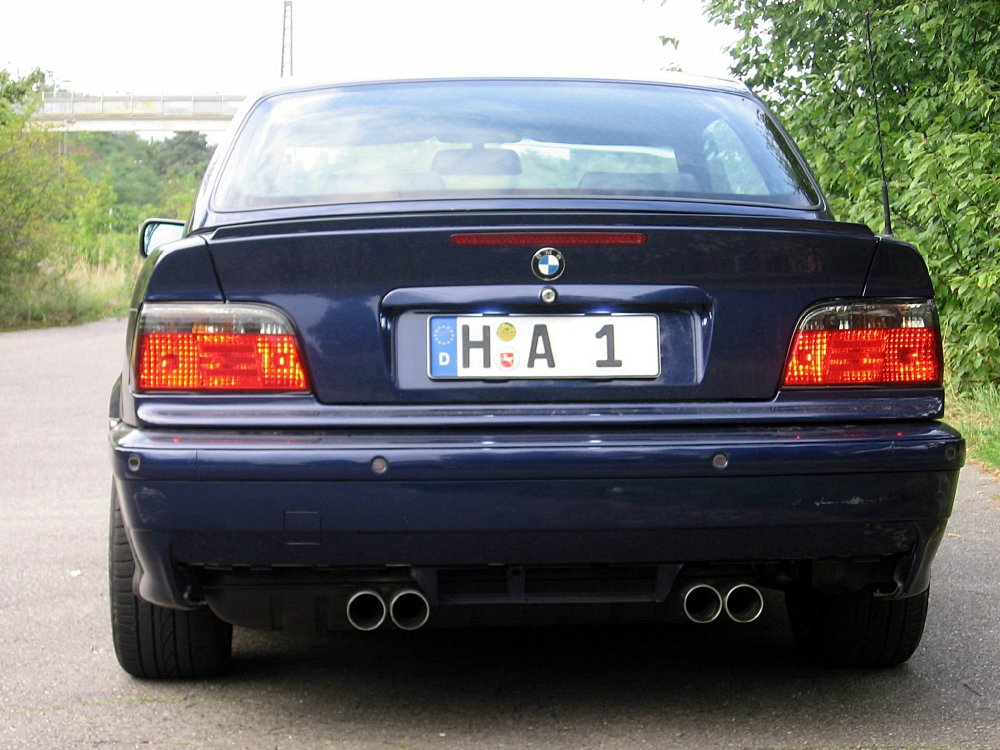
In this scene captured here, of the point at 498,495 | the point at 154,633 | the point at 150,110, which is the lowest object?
the point at 150,110

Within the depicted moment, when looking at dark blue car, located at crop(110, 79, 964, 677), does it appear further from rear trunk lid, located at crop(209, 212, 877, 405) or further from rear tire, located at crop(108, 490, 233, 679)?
rear tire, located at crop(108, 490, 233, 679)

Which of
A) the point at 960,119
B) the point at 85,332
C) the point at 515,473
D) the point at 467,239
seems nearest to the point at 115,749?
the point at 515,473

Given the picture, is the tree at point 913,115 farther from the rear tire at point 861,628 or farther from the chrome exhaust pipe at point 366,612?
the chrome exhaust pipe at point 366,612

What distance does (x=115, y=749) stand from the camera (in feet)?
11.2

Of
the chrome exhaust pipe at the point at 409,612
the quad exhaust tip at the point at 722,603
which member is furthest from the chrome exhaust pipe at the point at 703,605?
the chrome exhaust pipe at the point at 409,612

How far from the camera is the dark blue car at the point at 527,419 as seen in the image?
3.16 m

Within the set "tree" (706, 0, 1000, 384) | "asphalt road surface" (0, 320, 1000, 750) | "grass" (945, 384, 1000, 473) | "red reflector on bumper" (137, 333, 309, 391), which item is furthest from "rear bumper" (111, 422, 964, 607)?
"tree" (706, 0, 1000, 384)

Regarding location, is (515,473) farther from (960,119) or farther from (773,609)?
(960,119)

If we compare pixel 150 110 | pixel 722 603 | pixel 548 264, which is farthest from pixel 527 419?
pixel 150 110

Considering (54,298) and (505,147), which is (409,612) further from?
(54,298)

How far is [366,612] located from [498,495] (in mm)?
484

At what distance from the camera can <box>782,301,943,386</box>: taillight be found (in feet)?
11.0

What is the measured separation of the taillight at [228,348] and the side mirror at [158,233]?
1.41 meters

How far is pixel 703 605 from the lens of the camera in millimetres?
3457
